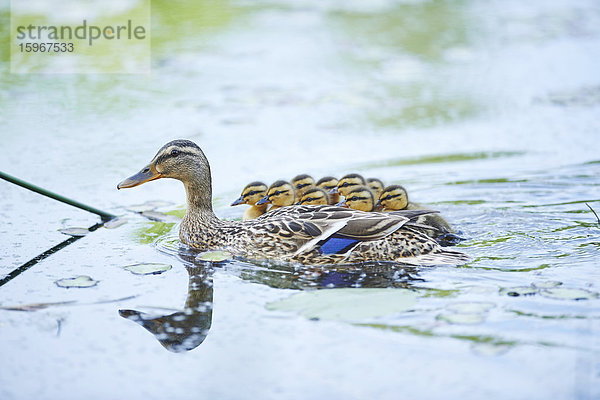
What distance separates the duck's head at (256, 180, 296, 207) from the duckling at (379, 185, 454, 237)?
65cm

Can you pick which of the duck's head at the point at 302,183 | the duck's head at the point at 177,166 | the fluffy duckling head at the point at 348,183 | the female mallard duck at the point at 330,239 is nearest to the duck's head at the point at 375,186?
the fluffy duckling head at the point at 348,183

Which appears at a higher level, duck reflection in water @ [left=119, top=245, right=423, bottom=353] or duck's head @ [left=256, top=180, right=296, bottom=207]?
duck's head @ [left=256, top=180, right=296, bottom=207]

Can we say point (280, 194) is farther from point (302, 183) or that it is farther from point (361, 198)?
point (361, 198)

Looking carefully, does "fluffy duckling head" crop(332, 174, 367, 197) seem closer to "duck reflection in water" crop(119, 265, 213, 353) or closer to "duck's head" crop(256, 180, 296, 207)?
"duck's head" crop(256, 180, 296, 207)

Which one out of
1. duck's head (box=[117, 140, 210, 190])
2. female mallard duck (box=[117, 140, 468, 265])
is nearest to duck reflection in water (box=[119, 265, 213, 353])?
female mallard duck (box=[117, 140, 468, 265])

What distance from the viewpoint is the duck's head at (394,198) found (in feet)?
20.4

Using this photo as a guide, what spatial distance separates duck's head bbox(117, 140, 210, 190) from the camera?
6133 millimetres

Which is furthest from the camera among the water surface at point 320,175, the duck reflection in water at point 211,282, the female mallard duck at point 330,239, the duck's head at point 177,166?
the duck's head at point 177,166

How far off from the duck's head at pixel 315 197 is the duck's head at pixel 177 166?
0.72 m

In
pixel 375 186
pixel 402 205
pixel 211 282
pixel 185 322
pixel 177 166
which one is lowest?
pixel 185 322

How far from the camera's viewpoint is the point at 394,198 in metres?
6.23

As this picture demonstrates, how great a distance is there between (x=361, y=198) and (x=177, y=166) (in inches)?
50.7

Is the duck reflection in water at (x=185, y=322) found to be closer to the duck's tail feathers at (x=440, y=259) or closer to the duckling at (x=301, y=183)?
the duck's tail feathers at (x=440, y=259)

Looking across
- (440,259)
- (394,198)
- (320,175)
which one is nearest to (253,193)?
(394,198)
